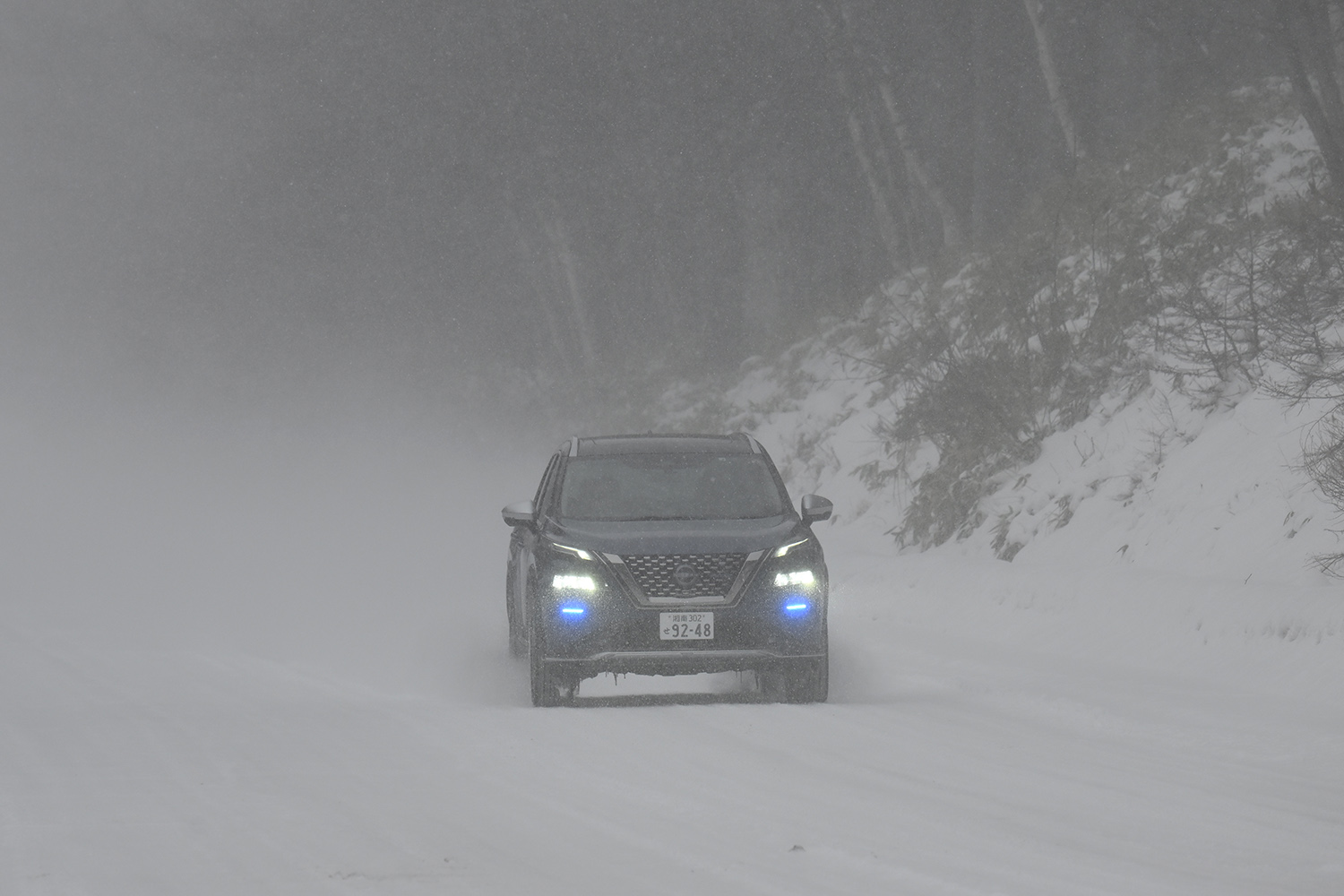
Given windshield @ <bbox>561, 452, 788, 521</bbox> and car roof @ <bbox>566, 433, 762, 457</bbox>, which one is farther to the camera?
car roof @ <bbox>566, 433, 762, 457</bbox>

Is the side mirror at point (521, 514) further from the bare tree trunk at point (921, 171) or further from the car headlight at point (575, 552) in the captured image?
the bare tree trunk at point (921, 171)

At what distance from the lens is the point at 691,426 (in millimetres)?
36750

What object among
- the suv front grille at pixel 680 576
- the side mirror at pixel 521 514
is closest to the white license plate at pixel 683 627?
the suv front grille at pixel 680 576

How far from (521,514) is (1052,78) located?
64.0 ft

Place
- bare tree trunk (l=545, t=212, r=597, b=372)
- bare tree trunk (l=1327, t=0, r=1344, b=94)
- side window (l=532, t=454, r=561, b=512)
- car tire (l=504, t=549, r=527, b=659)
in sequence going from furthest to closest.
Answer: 1. bare tree trunk (l=545, t=212, r=597, b=372)
2. bare tree trunk (l=1327, t=0, r=1344, b=94)
3. car tire (l=504, t=549, r=527, b=659)
4. side window (l=532, t=454, r=561, b=512)

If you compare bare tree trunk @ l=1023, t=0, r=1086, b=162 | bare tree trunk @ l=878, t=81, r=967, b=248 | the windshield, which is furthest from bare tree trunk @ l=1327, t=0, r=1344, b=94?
the windshield

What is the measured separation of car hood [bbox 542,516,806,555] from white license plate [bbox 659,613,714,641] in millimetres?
415

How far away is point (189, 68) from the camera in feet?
179

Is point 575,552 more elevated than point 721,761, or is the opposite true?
point 575,552

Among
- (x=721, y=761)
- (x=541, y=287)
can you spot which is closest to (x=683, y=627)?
(x=721, y=761)

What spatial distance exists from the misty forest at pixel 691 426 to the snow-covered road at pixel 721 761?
0.17 ft

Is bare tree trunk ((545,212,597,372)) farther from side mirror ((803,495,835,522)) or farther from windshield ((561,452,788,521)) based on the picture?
side mirror ((803,495,835,522))

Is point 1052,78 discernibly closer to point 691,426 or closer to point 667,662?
point 691,426

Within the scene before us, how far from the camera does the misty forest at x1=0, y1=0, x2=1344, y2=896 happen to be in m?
7.33
